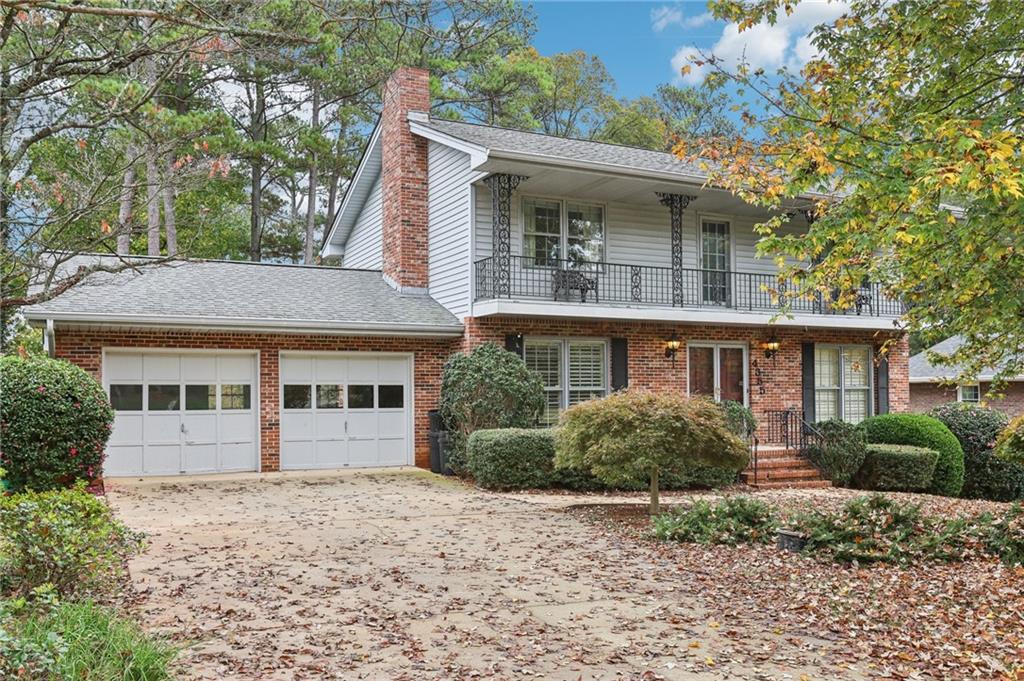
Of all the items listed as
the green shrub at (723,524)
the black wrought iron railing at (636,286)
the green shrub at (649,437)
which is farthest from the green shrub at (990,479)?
the green shrub at (723,524)

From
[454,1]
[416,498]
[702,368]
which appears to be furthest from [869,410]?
[454,1]

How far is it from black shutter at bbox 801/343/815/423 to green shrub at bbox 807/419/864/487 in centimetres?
209

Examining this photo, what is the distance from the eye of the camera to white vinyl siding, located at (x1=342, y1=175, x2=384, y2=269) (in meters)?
19.5

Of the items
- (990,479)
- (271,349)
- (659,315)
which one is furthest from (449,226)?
(990,479)

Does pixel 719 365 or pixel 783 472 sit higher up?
pixel 719 365

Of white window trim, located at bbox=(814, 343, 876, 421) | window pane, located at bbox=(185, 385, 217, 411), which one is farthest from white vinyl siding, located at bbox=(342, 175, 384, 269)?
white window trim, located at bbox=(814, 343, 876, 421)

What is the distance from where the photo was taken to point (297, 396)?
50.7 ft

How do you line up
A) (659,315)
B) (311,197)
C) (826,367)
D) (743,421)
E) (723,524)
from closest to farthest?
(723,524)
(743,421)
(659,315)
(826,367)
(311,197)

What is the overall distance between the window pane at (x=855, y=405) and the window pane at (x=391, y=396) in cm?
982

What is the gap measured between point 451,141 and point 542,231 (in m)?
2.47

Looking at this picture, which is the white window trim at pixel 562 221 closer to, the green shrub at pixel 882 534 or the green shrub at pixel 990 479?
the green shrub at pixel 990 479

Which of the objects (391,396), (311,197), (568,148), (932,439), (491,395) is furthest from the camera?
(311,197)

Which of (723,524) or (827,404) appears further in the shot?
(827,404)

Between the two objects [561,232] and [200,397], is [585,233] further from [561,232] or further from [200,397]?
[200,397]
